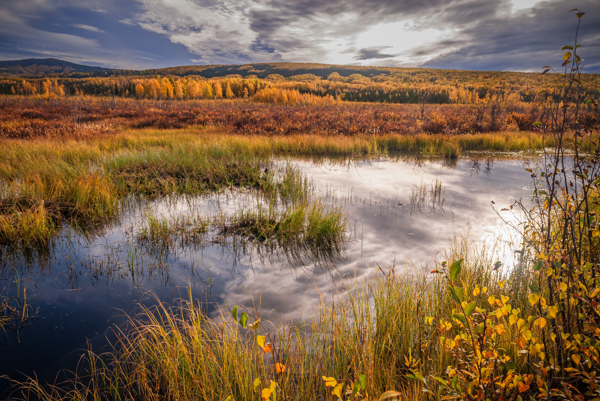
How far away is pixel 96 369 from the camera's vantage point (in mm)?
2568

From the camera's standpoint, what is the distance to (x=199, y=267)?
438 cm

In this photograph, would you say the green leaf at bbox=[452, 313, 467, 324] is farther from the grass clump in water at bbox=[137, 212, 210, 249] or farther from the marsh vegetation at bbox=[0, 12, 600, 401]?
the grass clump in water at bbox=[137, 212, 210, 249]

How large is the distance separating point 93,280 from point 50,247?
1454 millimetres

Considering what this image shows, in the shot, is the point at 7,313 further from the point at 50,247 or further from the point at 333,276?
the point at 333,276

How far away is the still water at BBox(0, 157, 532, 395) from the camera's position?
309 cm

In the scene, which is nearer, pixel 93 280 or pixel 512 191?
pixel 93 280

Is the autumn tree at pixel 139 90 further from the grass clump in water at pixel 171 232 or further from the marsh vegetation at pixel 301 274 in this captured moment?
the grass clump in water at pixel 171 232

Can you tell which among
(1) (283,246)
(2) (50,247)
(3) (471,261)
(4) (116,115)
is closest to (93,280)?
(2) (50,247)

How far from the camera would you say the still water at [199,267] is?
122 inches

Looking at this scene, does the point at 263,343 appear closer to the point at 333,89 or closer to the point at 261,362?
the point at 261,362

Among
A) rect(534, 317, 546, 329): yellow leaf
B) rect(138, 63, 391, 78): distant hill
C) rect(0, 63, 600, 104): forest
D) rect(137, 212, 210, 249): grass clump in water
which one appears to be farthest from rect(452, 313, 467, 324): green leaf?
rect(138, 63, 391, 78): distant hill

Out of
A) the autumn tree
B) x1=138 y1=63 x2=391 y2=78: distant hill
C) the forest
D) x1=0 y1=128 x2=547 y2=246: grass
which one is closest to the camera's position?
x1=0 y1=128 x2=547 y2=246: grass

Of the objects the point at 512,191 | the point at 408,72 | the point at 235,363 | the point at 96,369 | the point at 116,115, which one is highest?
the point at 408,72

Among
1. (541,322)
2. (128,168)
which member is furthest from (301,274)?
(128,168)
